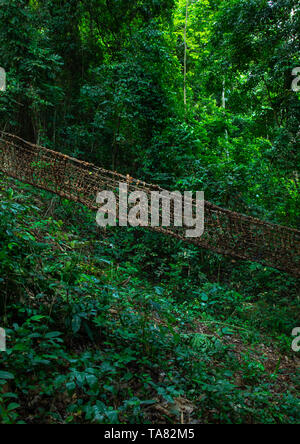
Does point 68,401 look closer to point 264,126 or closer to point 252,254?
point 252,254

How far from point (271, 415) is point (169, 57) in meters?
5.71

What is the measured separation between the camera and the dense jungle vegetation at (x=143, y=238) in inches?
69.4

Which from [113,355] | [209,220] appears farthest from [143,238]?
[113,355]

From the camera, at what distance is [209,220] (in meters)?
3.95

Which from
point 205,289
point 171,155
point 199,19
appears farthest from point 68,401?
point 199,19

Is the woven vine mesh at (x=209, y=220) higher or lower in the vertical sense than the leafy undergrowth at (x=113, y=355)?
higher

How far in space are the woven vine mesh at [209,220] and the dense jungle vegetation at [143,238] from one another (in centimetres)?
40

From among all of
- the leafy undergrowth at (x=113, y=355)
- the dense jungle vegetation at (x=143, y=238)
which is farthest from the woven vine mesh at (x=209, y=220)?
the leafy undergrowth at (x=113, y=355)

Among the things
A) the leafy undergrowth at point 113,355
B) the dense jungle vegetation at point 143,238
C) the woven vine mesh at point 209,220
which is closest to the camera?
the leafy undergrowth at point 113,355

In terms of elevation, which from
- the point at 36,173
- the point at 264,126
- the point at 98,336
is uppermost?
the point at 264,126

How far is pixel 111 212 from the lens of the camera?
4.36 metres

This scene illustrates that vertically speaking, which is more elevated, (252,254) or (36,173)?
(36,173)

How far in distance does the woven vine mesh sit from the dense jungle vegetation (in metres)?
0.40

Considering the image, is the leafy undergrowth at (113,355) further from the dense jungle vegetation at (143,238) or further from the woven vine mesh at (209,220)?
the woven vine mesh at (209,220)
